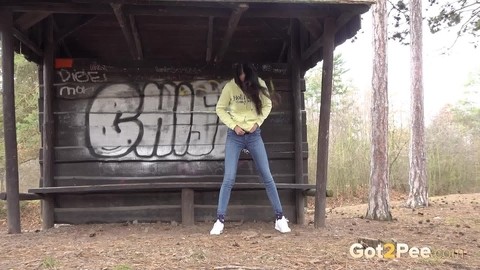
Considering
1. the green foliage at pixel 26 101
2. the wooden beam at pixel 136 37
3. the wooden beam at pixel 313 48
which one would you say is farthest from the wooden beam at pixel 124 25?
the green foliage at pixel 26 101

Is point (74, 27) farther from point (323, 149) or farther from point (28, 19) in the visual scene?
point (323, 149)

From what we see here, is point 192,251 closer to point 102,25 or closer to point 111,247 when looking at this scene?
point 111,247

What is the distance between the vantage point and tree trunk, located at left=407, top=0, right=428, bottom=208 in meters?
13.8

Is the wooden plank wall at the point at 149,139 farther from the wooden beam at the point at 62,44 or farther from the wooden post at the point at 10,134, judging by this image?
the wooden post at the point at 10,134

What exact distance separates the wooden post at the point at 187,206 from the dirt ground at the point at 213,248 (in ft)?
0.56

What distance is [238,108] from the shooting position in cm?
612

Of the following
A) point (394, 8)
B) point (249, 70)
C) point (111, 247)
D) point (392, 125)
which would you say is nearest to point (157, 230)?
point (111, 247)

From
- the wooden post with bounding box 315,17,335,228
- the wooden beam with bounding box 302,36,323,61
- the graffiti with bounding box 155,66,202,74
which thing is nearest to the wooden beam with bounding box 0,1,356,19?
the wooden beam with bounding box 302,36,323,61

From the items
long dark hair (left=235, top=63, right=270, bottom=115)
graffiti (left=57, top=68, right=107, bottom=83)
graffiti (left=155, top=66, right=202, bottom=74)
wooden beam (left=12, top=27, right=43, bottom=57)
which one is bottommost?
long dark hair (left=235, top=63, right=270, bottom=115)

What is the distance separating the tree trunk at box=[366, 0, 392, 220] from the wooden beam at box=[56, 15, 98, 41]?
6171 millimetres

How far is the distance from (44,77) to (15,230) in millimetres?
2477

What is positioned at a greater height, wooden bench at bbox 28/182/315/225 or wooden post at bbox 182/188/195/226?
wooden bench at bbox 28/182/315/225

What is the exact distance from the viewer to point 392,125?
68.4 feet

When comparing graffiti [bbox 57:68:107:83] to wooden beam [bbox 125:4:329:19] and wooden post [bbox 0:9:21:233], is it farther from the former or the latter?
wooden beam [bbox 125:4:329:19]
